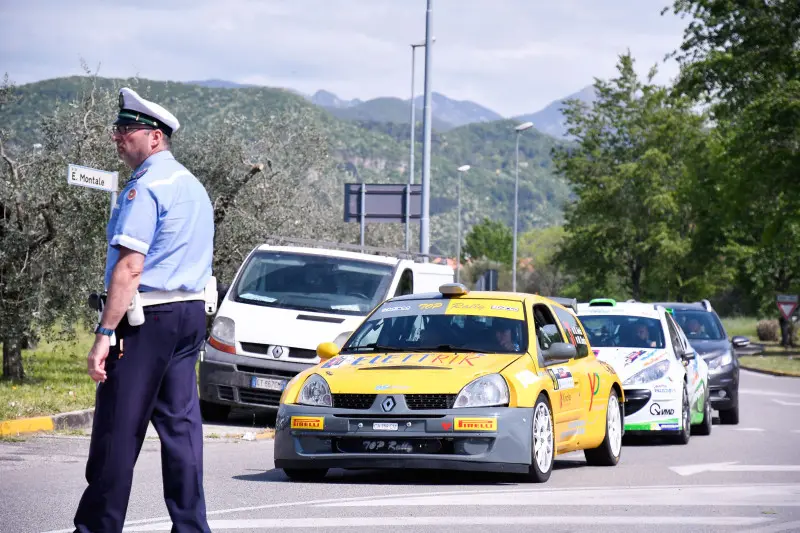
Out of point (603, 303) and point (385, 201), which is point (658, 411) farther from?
point (385, 201)

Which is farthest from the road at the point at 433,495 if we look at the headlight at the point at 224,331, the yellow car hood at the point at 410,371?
the headlight at the point at 224,331

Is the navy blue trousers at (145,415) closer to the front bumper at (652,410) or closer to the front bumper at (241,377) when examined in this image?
the front bumper at (241,377)

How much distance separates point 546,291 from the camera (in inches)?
4970

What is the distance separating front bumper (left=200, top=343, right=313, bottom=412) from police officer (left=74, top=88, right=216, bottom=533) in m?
9.72

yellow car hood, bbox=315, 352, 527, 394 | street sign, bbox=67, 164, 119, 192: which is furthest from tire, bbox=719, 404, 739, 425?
yellow car hood, bbox=315, 352, 527, 394

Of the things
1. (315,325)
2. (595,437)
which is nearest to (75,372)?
(315,325)

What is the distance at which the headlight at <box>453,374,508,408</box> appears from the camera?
33.2ft

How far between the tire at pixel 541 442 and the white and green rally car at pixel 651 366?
4.86 m

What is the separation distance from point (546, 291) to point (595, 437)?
115 m

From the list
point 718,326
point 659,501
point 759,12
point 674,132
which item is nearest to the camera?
point 659,501

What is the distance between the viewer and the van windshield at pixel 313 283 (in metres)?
17.0

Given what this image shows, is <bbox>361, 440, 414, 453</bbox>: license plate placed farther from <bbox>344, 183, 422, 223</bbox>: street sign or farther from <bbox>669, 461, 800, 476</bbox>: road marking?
<bbox>344, 183, 422, 223</bbox>: street sign

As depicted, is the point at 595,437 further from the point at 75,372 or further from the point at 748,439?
the point at 75,372

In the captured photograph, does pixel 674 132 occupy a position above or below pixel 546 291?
above
